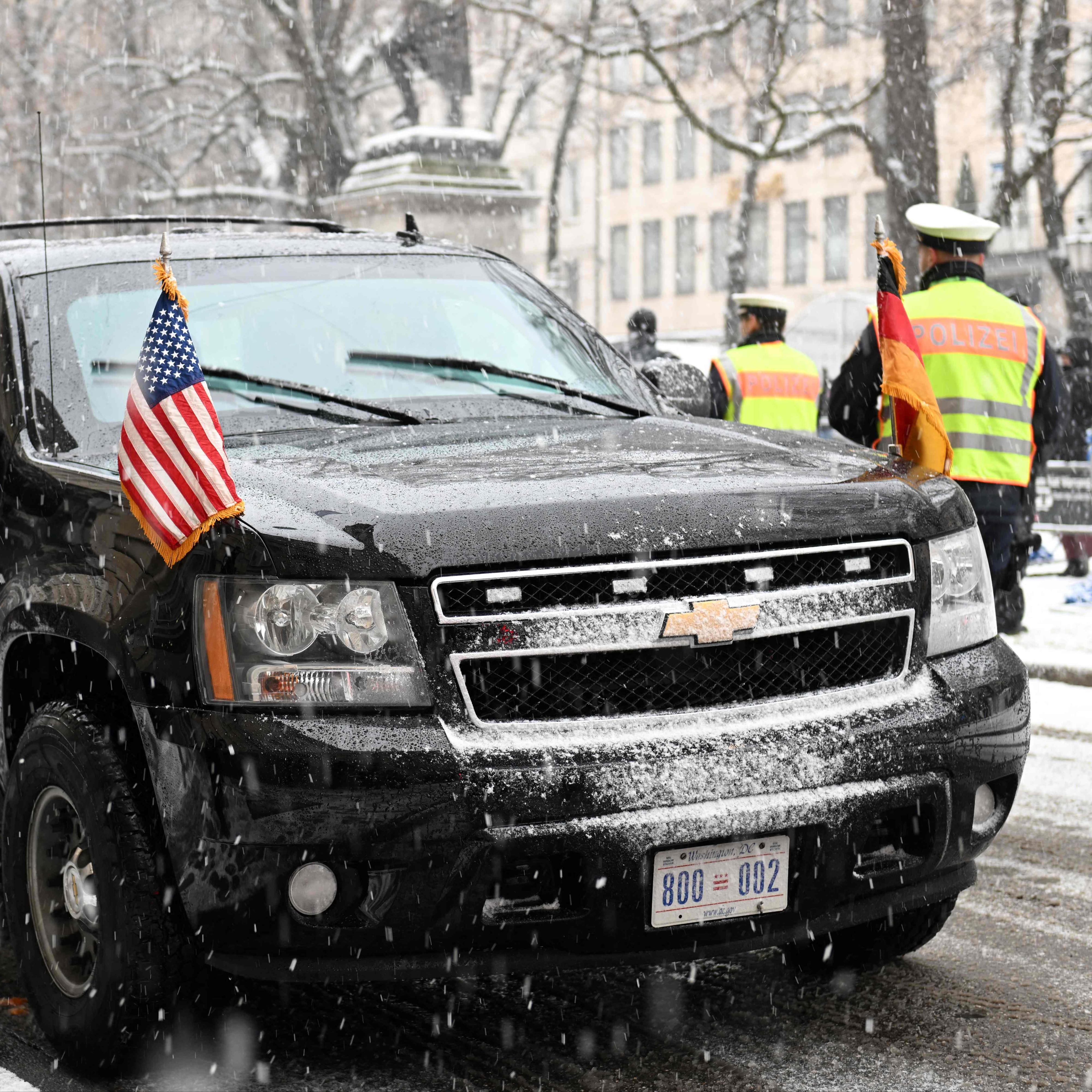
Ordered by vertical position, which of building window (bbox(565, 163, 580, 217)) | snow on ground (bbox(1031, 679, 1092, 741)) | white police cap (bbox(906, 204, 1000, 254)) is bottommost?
snow on ground (bbox(1031, 679, 1092, 741))

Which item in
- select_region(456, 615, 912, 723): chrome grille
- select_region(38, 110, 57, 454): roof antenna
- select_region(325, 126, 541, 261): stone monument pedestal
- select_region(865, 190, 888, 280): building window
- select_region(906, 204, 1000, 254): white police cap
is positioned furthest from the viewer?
select_region(865, 190, 888, 280): building window

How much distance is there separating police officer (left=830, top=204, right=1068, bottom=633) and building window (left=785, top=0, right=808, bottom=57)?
17519 millimetres

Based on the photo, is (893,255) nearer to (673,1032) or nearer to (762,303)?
(673,1032)

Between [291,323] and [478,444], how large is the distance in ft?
3.05

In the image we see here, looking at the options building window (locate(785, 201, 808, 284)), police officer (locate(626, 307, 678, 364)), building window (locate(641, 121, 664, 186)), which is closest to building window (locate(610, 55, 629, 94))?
building window (locate(641, 121, 664, 186))

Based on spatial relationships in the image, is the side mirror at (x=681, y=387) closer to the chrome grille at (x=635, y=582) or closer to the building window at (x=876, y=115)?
the chrome grille at (x=635, y=582)

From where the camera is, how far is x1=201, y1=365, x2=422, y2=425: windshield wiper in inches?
181

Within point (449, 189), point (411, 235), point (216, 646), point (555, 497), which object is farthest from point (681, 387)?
point (449, 189)

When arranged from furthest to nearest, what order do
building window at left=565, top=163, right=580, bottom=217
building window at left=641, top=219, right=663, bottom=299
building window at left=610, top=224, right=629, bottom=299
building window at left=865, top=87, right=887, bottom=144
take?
building window at left=565, top=163, right=580, bottom=217 → building window at left=610, top=224, right=629, bottom=299 → building window at left=641, top=219, right=663, bottom=299 → building window at left=865, top=87, right=887, bottom=144

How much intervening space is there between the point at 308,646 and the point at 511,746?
0.43 m

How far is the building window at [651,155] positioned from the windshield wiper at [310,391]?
2339 inches

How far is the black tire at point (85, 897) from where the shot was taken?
12.0 ft

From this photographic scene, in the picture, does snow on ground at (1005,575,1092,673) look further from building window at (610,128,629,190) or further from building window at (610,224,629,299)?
building window at (610,224,629,299)

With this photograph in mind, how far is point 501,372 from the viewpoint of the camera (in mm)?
5039
